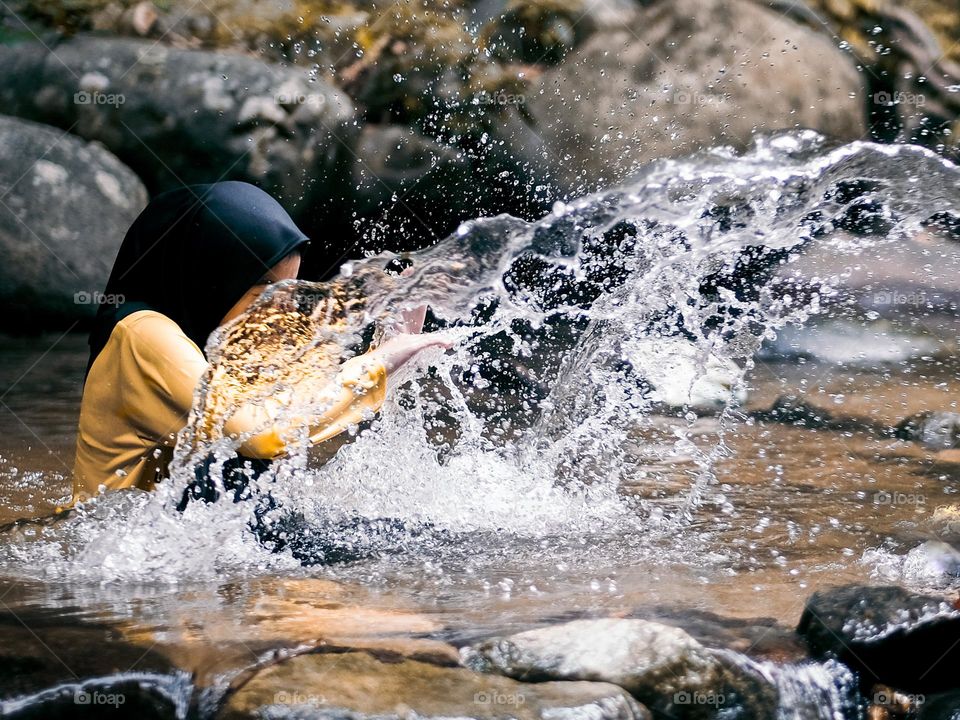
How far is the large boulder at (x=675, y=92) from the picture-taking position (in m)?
7.01

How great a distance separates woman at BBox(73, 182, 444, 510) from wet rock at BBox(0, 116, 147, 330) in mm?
3989

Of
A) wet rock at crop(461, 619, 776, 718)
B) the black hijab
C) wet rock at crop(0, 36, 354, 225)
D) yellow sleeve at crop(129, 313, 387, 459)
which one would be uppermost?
the black hijab

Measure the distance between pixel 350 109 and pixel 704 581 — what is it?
16.9 feet

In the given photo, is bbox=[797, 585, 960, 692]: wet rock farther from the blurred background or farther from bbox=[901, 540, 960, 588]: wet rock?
the blurred background

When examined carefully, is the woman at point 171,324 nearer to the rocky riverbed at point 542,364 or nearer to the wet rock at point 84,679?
the rocky riverbed at point 542,364

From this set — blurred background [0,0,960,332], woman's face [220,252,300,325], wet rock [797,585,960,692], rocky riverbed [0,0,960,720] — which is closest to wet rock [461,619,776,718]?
rocky riverbed [0,0,960,720]

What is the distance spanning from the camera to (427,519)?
3.40 m

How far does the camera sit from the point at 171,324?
9.18ft

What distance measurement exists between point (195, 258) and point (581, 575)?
1311 millimetres

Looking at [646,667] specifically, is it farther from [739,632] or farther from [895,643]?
[895,643]

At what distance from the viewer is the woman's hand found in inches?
120

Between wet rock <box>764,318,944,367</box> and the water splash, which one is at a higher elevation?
the water splash

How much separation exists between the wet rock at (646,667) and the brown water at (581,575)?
11 cm

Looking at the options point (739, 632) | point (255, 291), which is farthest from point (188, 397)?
point (739, 632)
